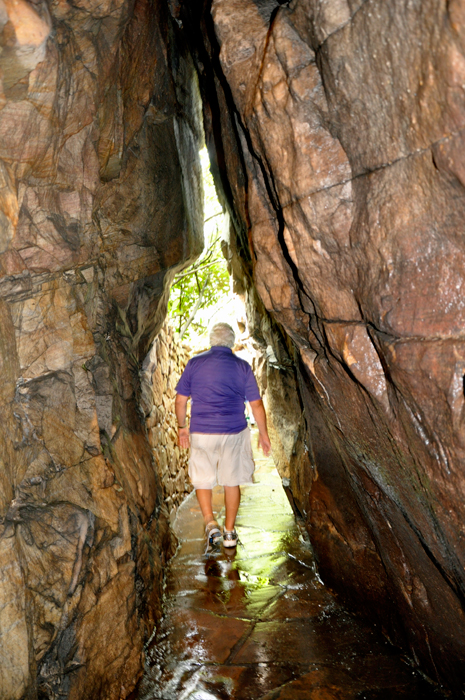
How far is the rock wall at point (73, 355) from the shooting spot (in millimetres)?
3135

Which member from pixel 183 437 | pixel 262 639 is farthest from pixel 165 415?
pixel 262 639

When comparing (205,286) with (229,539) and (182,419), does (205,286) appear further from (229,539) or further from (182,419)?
(229,539)

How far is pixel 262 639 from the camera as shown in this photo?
11.9 feet

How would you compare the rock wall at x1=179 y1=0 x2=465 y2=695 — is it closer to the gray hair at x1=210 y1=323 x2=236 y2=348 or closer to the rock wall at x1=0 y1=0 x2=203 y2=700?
the rock wall at x1=0 y1=0 x2=203 y2=700

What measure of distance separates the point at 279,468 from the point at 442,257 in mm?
4220

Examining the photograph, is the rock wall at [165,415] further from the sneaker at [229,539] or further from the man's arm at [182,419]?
the sneaker at [229,539]

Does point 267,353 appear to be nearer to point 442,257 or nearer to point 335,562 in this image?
point 335,562

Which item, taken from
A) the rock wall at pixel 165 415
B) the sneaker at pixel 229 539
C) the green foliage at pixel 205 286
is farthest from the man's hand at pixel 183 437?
the green foliage at pixel 205 286

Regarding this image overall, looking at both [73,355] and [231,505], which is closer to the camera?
[73,355]

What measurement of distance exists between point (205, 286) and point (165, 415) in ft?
15.0

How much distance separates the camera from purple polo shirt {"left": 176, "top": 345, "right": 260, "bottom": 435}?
200 inches

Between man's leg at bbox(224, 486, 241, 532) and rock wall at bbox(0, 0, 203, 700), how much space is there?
0.71 metres

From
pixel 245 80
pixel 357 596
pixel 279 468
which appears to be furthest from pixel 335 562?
pixel 245 80

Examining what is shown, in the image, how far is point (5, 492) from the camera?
303cm
